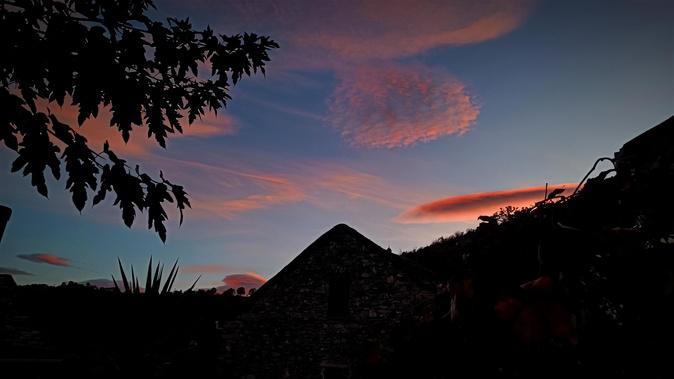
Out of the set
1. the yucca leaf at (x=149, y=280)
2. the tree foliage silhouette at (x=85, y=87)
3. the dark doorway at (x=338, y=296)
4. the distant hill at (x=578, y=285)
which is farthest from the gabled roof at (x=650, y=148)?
the dark doorway at (x=338, y=296)

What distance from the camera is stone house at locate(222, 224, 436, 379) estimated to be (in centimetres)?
1336

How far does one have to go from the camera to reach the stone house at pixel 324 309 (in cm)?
1336

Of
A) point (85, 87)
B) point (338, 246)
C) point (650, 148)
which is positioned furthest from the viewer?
point (338, 246)

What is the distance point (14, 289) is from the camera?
1209 centimetres

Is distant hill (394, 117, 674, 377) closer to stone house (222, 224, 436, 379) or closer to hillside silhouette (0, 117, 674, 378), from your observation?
hillside silhouette (0, 117, 674, 378)

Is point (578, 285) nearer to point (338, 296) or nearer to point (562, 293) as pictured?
point (562, 293)

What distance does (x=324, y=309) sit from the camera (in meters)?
14.0

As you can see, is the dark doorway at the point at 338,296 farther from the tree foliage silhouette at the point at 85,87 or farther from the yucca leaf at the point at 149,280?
the tree foliage silhouette at the point at 85,87

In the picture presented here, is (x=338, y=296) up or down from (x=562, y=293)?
up

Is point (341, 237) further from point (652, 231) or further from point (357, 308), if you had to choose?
point (652, 231)

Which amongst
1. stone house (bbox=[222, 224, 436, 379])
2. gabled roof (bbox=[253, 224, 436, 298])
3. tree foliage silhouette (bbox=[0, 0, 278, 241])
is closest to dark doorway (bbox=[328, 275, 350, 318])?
stone house (bbox=[222, 224, 436, 379])

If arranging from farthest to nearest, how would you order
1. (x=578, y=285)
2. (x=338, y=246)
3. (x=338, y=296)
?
1. (x=338, y=246)
2. (x=338, y=296)
3. (x=578, y=285)

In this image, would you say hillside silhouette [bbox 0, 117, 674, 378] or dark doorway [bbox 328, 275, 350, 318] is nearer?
hillside silhouette [bbox 0, 117, 674, 378]

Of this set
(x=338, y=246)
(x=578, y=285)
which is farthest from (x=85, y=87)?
(x=338, y=246)
